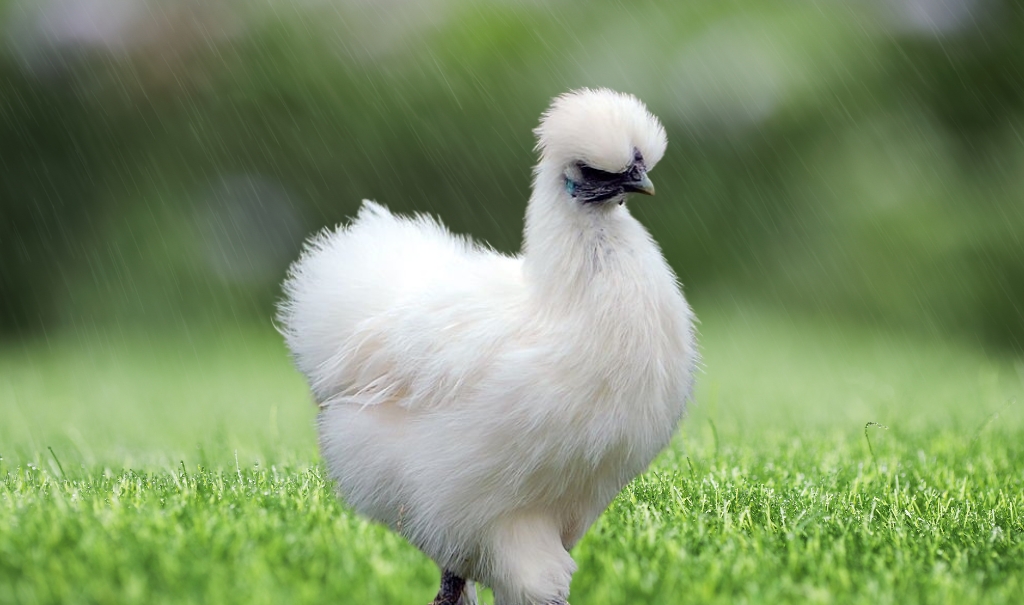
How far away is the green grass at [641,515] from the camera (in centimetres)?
316

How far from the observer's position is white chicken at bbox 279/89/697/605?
10.9 ft

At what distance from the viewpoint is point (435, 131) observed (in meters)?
12.6

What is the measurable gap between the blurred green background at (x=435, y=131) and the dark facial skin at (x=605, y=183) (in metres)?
8.57

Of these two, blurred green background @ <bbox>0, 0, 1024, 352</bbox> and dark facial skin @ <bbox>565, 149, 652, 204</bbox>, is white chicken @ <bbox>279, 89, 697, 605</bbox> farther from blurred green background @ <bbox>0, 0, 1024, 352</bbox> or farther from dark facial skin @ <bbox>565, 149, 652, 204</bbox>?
blurred green background @ <bbox>0, 0, 1024, 352</bbox>

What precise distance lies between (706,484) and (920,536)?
1007 millimetres

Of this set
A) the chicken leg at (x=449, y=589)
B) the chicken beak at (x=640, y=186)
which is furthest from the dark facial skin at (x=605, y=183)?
the chicken leg at (x=449, y=589)

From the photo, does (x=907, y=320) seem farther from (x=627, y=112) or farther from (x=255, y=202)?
(x=627, y=112)

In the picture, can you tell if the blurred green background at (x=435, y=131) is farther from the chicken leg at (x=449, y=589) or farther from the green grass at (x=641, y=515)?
the chicken leg at (x=449, y=589)

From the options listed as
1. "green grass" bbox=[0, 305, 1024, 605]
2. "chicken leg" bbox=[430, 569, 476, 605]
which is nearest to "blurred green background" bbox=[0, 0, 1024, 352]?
"green grass" bbox=[0, 305, 1024, 605]

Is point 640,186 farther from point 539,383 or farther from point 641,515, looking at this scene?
point 641,515

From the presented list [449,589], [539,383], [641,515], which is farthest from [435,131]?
[539,383]

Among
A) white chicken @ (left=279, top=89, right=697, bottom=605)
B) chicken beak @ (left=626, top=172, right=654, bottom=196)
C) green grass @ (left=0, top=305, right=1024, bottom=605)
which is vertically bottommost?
green grass @ (left=0, top=305, right=1024, bottom=605)

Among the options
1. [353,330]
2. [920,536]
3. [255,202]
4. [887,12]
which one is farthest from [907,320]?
[353,330]

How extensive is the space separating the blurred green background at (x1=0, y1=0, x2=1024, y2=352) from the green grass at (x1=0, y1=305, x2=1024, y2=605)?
3.83 metres
